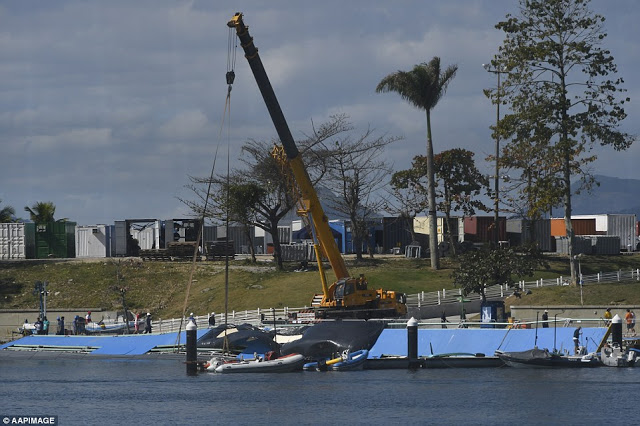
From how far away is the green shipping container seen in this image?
99.6 m

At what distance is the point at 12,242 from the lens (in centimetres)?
9725

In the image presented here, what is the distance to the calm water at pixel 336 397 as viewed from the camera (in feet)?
132

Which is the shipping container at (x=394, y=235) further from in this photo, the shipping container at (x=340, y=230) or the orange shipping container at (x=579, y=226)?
the orange shipping container at (x=579, y=226)

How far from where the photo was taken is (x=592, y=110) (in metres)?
71.4

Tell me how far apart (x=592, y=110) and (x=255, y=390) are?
117 feet

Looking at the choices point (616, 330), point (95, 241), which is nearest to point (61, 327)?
point (95, 241)

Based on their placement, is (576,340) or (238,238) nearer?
(576,340)

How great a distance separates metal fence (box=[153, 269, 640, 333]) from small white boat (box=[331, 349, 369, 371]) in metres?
12.7

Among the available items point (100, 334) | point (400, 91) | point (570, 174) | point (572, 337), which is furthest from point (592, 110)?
point (100, 334)

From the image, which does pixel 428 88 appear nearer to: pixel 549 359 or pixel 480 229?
pixel 480 229

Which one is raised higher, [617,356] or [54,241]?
[54,241]

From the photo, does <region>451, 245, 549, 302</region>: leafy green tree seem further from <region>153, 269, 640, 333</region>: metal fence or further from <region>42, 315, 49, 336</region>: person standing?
<region>42, 315, 49, 336</region>: person standing

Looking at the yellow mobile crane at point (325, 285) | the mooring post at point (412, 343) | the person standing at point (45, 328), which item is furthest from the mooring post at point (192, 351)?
Result: the person standing at point (45, 328)

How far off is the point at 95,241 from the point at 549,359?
5903 cm
